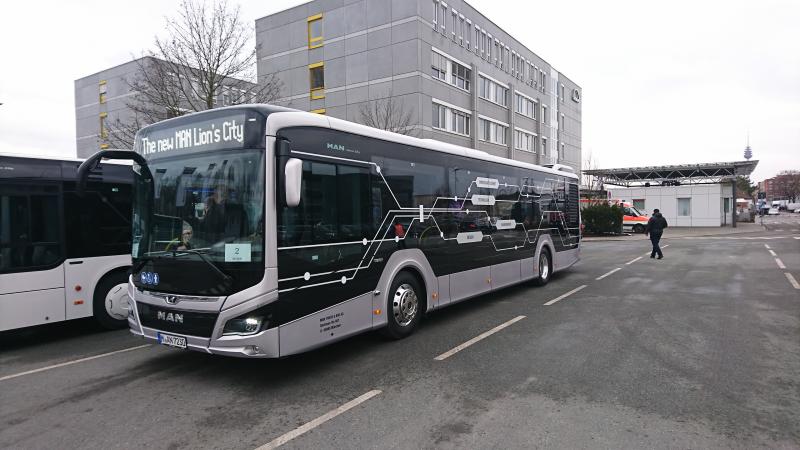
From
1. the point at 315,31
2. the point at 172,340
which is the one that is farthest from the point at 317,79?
the point at 172,340

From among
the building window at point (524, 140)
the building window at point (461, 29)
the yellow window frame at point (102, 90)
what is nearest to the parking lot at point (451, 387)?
the building window at point (461, 29)

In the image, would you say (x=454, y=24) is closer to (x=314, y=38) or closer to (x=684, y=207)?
A: (x=314, y=38)

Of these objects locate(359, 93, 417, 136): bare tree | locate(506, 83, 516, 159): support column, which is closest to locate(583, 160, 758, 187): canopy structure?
locate(506, 83, 516, 159): support column

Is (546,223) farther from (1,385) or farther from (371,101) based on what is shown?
(371,101)

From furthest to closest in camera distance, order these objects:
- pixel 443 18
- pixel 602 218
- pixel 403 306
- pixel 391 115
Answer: pixel 443 18, pixel 602 218, pixel 391 115, pixel 403 306

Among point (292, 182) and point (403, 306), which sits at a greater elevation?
point (292, 182)

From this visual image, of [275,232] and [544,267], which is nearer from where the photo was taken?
[275,232]

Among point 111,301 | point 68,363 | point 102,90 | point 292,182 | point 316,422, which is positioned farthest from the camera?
point 102,90

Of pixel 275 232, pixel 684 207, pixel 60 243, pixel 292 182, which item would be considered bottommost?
pixel 60 243

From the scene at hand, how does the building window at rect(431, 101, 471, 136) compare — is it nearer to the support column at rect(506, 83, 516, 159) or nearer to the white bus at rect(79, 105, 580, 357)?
the support column at rect(506, 83, 516, 159)

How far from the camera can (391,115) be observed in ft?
99.7

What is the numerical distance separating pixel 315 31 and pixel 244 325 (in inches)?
1369

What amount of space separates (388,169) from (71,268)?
17.0ft

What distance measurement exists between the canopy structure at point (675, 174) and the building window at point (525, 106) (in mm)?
10586
